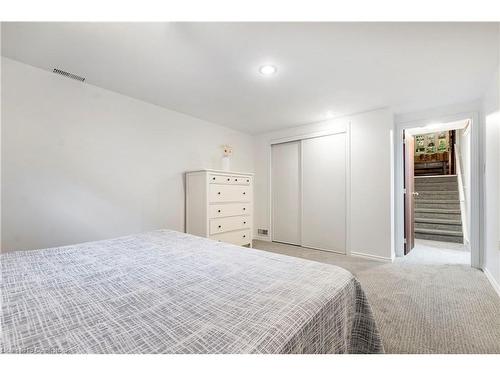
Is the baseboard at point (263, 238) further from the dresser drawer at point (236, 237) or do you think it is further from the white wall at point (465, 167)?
the white wall at point (465, 167)

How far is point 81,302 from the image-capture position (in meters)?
0.79

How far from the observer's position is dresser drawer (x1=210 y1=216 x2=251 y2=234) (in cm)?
300

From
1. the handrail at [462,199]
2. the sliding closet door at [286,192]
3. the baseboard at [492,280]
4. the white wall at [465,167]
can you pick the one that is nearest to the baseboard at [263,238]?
the sliding closet door at [286,192]

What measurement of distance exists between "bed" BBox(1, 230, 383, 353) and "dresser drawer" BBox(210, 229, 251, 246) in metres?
1.73

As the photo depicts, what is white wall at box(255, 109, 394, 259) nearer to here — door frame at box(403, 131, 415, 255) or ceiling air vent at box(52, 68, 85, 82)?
door frame at box(403, 131, 415, 255)

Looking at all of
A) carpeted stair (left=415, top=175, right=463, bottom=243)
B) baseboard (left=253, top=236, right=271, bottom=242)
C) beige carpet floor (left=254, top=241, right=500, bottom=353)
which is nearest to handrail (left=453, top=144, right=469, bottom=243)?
carpeted stair (left=415, top=175, right=463, bottom=243)

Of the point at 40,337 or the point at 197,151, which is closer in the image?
the point at 40,337

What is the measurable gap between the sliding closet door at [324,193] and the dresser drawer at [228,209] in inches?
40.7

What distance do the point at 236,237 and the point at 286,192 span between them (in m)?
1.33
